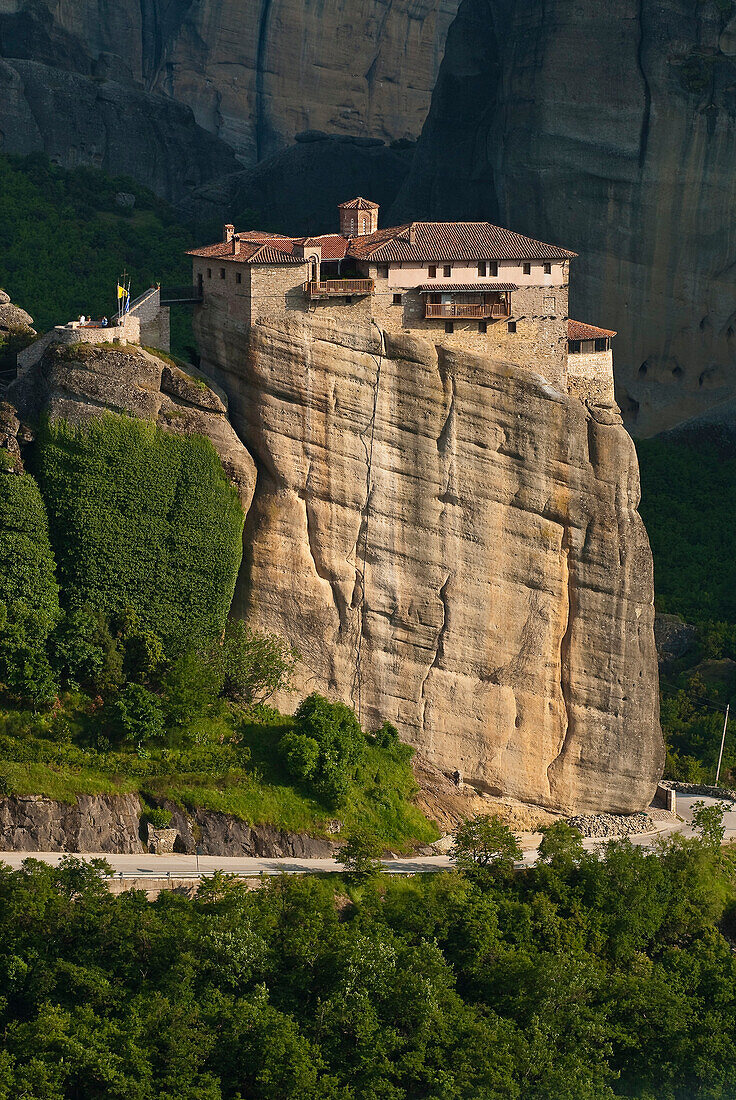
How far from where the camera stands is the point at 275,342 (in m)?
59.8

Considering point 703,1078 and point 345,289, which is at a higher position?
point 345,289

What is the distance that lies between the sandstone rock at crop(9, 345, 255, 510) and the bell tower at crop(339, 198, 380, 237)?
9.75 m

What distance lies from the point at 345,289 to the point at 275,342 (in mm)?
2673

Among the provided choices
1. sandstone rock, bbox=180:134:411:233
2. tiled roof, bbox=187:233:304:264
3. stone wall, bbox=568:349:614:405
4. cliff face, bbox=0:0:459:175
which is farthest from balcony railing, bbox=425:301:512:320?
cliff face, bbox=0:0:459:175

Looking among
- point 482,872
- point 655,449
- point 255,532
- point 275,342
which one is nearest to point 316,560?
point 255,532

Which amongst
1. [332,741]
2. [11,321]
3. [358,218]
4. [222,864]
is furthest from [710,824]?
[11,321]

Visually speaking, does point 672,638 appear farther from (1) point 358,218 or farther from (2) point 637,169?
(1) point 358,218

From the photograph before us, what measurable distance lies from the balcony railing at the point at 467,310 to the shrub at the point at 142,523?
817 centimetres

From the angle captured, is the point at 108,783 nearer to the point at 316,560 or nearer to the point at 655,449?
the point at 316,560

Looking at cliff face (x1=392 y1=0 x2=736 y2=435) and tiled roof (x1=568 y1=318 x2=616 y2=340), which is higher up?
cliff face (x1=392 y1=0 x2=736 y2=435)

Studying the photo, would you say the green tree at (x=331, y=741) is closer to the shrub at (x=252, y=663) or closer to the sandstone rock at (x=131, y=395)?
the shrub at (x=252, y=663)

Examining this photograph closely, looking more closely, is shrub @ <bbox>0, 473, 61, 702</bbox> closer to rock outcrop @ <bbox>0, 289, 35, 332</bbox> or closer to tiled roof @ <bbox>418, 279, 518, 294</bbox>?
rock outcrop @ <bbox>0, 289, 35, 332</bbox>

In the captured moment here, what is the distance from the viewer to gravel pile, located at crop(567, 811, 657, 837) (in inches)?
2559

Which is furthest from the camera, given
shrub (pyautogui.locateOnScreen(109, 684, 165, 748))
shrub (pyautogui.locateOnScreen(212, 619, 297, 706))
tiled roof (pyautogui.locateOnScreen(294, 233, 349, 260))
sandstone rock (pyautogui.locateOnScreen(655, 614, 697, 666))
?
sandstone rock (pyautogui.locateOnScreen(655, 614, 697, 666))
